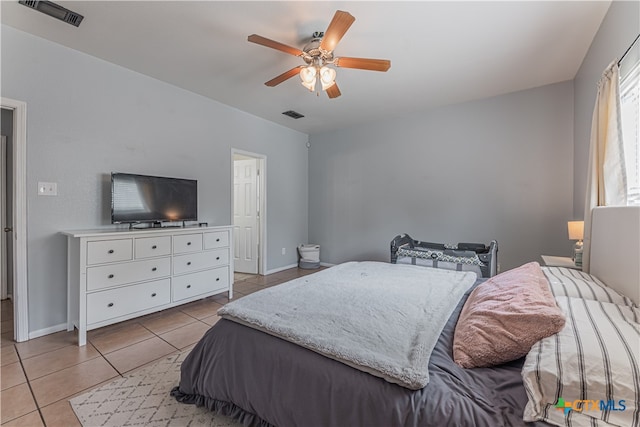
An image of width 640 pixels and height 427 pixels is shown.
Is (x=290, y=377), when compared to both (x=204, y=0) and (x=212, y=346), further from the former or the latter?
(x=204, y=0)

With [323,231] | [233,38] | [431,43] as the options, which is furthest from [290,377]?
[323,231]

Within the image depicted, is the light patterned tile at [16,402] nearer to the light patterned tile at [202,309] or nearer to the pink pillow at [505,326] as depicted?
the light patterned tile at [202,309]

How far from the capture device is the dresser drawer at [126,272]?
2361 millimetres

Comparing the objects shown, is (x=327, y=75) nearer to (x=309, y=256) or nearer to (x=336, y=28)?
(x=336, y=28)

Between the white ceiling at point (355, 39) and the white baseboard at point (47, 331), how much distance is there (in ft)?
8.42

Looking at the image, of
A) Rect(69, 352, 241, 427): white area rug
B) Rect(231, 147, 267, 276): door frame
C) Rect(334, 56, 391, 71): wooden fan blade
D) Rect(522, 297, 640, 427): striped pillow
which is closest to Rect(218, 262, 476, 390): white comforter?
Rect(522, 297, 640, 427): striped pillow

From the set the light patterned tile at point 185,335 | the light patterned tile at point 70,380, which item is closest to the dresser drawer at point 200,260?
the light patterned tile at point 185,335

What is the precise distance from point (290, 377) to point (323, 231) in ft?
13.8

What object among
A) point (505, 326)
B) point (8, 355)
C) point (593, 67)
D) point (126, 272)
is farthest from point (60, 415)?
point (593, 67)

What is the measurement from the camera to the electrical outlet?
244 cm

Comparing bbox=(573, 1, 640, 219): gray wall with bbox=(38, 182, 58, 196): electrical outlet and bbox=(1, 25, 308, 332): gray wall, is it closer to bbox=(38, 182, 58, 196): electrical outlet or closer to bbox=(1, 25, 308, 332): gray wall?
bbox=(1, 25, 308, 332): gray wall

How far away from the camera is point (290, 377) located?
114 cm

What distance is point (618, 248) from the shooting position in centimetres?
154

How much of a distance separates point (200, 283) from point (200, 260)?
26cm
